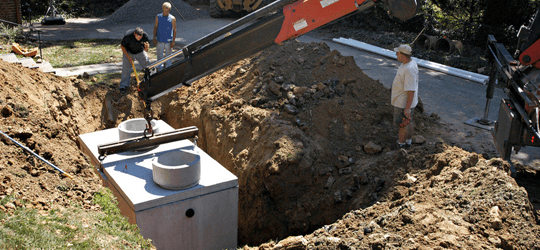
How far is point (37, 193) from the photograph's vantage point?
4.61 meters

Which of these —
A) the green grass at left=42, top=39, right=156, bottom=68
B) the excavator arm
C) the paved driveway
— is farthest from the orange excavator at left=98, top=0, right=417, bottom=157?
the green grass at left=42, top=39, right=156, bottom=68

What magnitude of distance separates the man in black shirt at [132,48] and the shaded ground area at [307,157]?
42cm

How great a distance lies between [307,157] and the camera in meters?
6.78

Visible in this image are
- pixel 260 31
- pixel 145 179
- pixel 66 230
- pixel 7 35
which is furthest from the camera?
pixel 7 35

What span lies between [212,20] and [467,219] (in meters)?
16.7

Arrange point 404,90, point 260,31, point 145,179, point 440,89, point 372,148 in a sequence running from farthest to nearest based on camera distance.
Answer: point 440,89
point 372,148
point 145,179
point 404,90
point 260,31

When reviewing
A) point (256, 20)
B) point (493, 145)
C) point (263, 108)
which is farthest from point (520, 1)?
point (256, 20)

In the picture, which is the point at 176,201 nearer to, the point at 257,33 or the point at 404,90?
the point at 257,33

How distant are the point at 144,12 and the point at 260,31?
50.0ft

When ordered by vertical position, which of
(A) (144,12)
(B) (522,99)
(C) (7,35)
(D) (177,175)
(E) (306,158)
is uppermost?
(B) (522,99)

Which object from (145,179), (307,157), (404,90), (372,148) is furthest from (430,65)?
(145,179)

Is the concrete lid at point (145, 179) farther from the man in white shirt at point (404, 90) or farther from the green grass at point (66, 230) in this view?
the man in white shirt at point (404, 90)

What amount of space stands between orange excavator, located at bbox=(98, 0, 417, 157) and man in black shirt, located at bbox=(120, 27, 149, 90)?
8.93 ft

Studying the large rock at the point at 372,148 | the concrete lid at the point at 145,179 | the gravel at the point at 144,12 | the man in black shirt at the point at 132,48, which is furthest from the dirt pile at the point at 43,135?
the gravel at the point at 144,12
